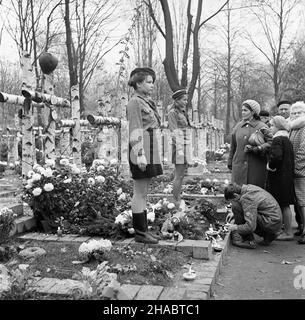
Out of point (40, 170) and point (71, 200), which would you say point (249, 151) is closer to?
point (71, 200)

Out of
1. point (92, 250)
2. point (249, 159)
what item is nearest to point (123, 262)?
point (92, 250)

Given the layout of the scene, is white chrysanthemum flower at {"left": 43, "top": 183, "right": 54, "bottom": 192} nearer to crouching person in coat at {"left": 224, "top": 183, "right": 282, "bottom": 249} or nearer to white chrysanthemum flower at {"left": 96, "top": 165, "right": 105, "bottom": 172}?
white chrysanthemum flower at {"left": 96, "top": 165, "right": 105, "bottom": 172}

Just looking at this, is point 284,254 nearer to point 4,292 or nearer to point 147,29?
point 4,292

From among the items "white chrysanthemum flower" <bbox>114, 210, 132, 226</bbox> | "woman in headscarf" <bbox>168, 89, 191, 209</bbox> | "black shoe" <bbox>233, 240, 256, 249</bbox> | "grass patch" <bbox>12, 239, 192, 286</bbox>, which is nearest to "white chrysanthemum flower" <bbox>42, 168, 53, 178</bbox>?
"grass patch" <bbox>12, 239, 192, 286</bbox>

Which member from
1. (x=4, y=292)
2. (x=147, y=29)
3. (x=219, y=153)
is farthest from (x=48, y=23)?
(x=4, y=292)

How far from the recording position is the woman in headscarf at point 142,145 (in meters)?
4.18

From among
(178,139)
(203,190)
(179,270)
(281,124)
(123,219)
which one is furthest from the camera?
(203,190)

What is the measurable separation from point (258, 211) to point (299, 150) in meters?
1.11

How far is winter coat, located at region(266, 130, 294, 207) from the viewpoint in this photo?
5.38m

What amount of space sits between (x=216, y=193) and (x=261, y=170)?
74.9 inches

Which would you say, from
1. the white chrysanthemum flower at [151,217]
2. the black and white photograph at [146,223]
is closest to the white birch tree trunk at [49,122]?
Answer: the black and white photograph at [146,223]

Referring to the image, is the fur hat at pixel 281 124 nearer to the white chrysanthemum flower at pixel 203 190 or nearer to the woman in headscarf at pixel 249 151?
the woman in headscarf at pixel 249 151

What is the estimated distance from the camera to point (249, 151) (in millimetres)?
5688

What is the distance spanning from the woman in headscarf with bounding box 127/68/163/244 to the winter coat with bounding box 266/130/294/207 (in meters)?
1.76
